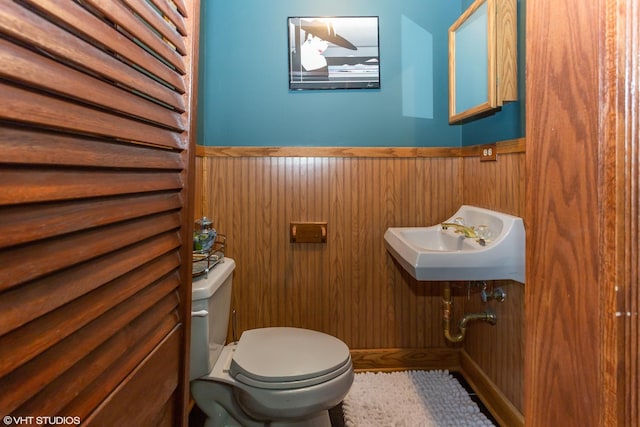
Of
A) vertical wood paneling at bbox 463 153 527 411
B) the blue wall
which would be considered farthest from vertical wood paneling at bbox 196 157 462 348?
vertical wood paneling at bbox 463 153 527 411

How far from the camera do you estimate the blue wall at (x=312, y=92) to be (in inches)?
80.8

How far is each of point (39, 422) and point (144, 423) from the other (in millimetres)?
284

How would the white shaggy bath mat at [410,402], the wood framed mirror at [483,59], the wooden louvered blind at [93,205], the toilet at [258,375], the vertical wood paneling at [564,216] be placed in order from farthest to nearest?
the white shaggy bath mat at [410,402], the wood framed mirror at [483,59], the toilet at [258,375], the vertical wood paneling at [564,216], the wooden louvered blind at [93,205]

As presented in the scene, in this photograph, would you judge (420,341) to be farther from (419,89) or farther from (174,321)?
(174,321)

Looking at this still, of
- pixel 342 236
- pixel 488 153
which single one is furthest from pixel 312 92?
pixel 488 153

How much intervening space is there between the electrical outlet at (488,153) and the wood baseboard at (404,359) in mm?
1140

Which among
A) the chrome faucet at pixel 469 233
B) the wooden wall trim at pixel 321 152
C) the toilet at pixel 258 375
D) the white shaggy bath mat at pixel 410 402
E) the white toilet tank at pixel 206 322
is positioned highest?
the wooden wall trim at pixel 321 152

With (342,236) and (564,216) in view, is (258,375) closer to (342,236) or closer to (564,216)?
(342,236)

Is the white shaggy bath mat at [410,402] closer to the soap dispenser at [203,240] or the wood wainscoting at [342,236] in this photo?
the wood wainscoting at [342,236]

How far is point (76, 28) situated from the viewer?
0.46 m

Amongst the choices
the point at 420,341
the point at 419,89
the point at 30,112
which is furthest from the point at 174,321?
the point at 419,89

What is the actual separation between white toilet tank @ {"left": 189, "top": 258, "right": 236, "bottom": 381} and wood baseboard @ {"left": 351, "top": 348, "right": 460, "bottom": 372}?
3.11ft

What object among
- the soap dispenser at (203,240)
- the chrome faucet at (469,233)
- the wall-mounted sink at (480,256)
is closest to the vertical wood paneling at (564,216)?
the wall-mounted sink at (480,256)

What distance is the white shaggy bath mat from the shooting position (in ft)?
5.45
